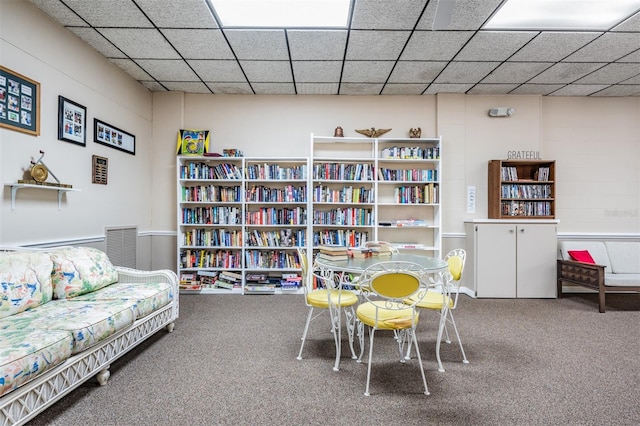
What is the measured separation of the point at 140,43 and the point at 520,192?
17.7ft

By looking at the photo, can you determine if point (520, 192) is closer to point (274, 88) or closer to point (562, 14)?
point (562, 14)

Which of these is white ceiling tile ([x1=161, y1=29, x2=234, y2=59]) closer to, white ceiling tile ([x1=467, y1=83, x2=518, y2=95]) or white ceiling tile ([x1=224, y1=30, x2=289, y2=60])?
white ceiling tile ([x1=224, y1=30, x2=289, y2=60])

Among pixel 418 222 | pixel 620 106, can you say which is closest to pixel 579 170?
pixel 620 106

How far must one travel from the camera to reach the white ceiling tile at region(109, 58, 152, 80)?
161 inches

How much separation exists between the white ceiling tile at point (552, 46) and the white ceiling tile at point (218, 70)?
3411mm

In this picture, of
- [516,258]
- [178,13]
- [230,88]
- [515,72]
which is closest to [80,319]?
[178,13]

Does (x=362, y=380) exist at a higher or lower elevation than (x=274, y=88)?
lower

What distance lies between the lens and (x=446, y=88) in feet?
16.2

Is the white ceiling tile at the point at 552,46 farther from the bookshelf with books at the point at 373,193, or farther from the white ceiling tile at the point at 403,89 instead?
the bookshelf with books at the point at 373,193

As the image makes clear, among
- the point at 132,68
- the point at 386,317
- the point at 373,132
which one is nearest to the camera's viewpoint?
the point at 386,317

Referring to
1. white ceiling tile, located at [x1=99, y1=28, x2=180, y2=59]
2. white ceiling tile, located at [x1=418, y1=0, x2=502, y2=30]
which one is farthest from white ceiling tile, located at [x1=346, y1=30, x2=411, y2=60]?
white ceiling tile, located at [x1=99, y1=28, x2=180, y2=59]

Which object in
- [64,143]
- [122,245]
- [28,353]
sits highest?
[64,143]

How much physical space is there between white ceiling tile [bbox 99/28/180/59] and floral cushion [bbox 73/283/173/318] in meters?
2.56

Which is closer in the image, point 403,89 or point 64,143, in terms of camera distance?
point 64,143
